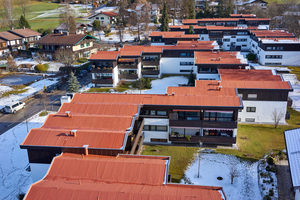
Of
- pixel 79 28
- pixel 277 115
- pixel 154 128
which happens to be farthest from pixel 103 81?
pixel 79 28

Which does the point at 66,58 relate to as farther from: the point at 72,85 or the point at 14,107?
the point at 14,107

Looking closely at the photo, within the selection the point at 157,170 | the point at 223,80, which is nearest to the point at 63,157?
the point at 157,170

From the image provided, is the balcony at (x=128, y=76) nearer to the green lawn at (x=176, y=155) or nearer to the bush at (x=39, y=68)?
the bush at (x=39, y=68)

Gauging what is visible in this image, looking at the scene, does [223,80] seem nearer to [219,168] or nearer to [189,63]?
[219,168]

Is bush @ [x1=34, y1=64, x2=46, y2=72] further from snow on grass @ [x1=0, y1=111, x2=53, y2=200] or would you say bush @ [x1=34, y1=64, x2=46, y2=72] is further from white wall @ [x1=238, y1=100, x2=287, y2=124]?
white wall @ [x1=238, y1=100, x2=287, y2=124]

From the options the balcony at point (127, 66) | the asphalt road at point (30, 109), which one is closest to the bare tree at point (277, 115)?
the balcony at point (127, 66)
